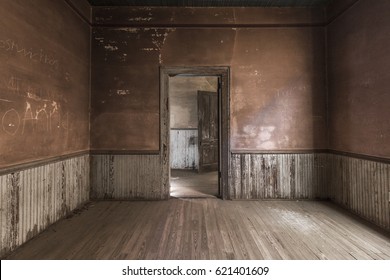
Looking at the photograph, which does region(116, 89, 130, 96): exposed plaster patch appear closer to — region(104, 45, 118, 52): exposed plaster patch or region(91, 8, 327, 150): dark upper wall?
region(91, 8, 327, 150): dark upper wall

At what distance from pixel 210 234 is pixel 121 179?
7.19ft

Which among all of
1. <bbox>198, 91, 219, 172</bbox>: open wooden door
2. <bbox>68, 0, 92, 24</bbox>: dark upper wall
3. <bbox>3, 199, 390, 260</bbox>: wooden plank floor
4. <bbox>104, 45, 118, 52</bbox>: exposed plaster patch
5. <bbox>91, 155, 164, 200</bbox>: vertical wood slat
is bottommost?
<bbox>3, 199, 390, 260</bbox>: wooden plank floor

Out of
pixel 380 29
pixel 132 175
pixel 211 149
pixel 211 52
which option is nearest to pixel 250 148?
pixel 211 52

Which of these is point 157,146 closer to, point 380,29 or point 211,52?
Answer: point 211,52

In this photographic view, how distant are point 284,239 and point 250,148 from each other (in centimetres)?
197

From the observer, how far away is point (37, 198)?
3061 mm

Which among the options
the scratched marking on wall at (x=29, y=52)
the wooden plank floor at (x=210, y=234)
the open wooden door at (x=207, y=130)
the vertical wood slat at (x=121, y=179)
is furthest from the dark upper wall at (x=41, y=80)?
the open wooden door at (x=207, y=130)

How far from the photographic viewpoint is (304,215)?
371cm

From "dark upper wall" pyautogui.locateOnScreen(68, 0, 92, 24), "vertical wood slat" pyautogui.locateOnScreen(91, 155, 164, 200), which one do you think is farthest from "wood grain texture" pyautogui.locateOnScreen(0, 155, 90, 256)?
"dark upper wall" pyautogui.locateOnScreen(68, 0, 92, 24)

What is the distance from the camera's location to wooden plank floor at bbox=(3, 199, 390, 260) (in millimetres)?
2541

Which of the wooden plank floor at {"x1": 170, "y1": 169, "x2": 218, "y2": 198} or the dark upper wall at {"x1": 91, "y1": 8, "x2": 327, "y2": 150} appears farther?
the wooden plank floor at {"x1": 170, "y1": 169, "x2": 218, "y2": 198}

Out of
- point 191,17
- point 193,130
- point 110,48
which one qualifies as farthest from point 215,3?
point 193,130

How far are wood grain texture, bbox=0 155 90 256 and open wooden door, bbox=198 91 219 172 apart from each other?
3.57m

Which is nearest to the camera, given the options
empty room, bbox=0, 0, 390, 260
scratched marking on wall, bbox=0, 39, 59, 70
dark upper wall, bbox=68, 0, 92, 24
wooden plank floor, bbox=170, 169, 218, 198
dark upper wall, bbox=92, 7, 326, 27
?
scratched marking on wall, bbox=0, 39, 59, 70
